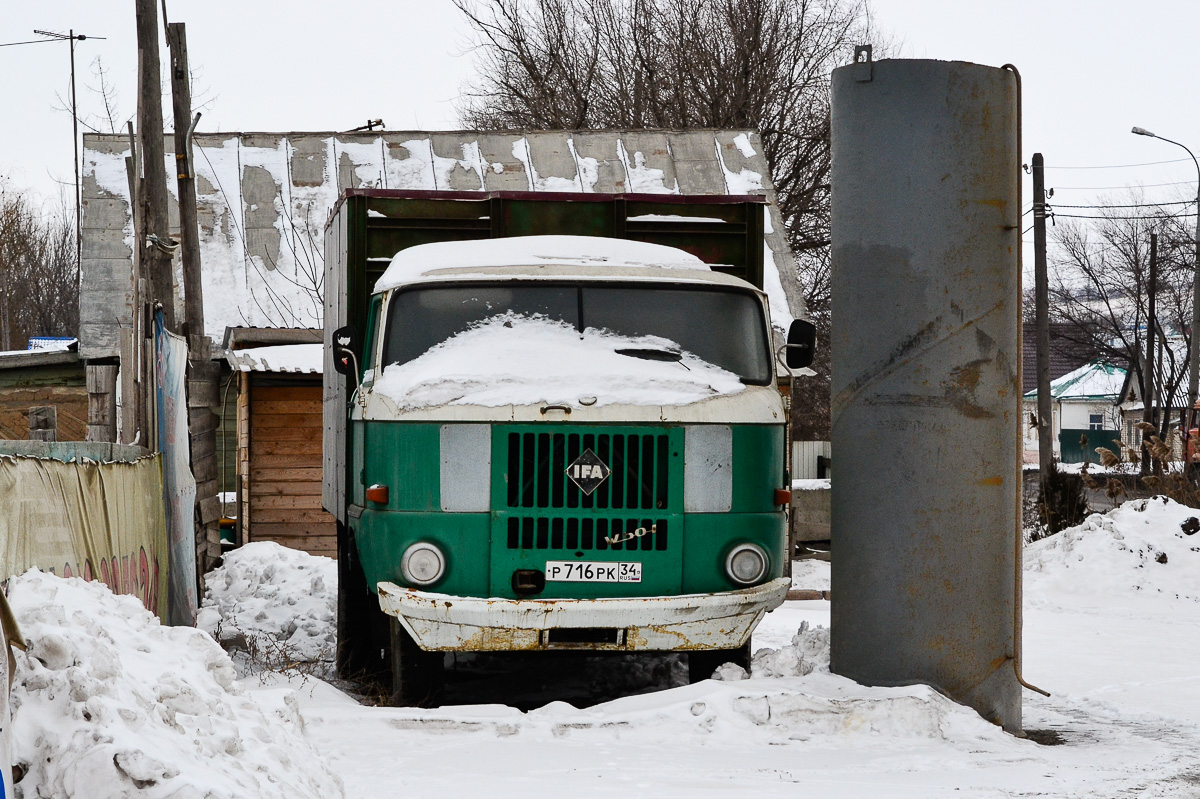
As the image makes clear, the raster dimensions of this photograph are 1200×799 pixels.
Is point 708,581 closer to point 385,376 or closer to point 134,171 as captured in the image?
point 385,376

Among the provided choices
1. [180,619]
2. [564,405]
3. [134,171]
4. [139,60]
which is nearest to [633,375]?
[564,405]

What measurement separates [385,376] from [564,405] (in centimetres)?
115

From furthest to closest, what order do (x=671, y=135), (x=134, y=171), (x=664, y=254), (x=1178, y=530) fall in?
(x=671, y=135)
(x=1178, y=530)
(x=134, y=171)
(x=664, y=254)

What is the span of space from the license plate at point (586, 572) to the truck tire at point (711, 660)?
0.80 meters

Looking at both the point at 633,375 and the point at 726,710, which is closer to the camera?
the point at 726,710

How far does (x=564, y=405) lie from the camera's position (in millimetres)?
Answer: 6758

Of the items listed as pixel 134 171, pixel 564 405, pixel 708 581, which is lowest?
pixel 708 581

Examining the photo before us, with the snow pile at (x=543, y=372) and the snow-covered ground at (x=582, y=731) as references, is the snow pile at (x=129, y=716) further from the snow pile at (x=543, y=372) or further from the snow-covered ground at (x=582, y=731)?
the snow pile at (x=543, y=372)

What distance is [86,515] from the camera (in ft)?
19.9

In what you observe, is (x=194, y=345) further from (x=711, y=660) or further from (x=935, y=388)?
(x=935, y=388)

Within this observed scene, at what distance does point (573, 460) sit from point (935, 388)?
6.05 ft

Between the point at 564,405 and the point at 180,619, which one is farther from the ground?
the point at 564,405

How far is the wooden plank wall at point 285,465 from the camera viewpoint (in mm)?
18703

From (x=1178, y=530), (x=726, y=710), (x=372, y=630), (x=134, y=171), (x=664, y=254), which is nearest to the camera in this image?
(x=726, y=710)
